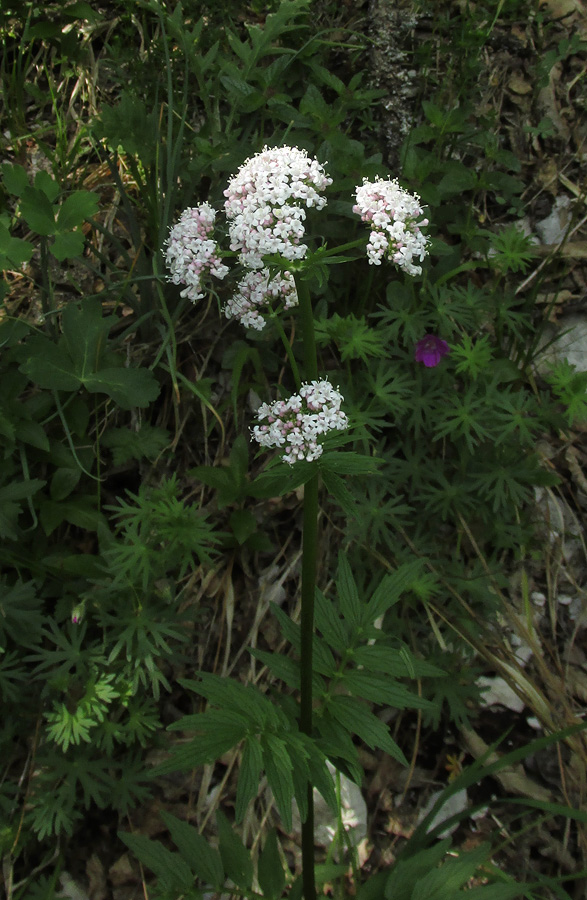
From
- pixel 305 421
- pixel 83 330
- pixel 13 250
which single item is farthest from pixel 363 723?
pixel 13 250

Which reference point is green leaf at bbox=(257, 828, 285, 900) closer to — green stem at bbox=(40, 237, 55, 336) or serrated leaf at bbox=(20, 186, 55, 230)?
green stem at bbox=(40, 237, 55, 336)

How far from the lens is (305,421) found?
1.51m

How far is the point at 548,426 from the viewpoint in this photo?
2910 millimetres

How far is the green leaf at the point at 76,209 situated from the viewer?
245 cm

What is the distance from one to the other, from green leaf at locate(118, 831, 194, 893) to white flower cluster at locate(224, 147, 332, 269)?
170cm

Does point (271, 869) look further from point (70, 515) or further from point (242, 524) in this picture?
point (70, 515)

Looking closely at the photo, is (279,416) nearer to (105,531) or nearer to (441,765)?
(105,531)

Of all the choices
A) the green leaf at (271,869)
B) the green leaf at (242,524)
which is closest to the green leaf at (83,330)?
the green leaf at (242,524)

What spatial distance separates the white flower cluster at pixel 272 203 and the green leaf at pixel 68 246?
1.06 metres

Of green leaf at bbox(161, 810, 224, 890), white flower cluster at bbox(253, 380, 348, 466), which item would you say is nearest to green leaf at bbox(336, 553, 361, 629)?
white flower cluster at bbox(253, 380, 348, 466)

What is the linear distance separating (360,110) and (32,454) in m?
2.14

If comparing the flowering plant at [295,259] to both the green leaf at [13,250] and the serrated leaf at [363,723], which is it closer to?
the serrated leaf at [363,723]

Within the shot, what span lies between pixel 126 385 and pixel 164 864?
1593 millimetres

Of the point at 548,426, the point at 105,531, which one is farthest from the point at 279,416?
the point at 548,426
